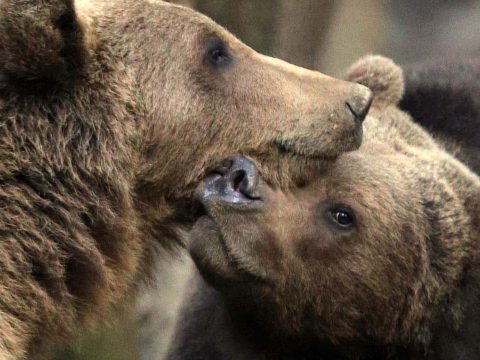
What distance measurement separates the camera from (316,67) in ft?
31.9

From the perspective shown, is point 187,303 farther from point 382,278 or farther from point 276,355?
point 382,278

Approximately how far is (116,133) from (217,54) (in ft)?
2.22

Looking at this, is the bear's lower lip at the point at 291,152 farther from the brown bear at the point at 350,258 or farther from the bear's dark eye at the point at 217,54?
the bear's dark eye at the point at 217,54

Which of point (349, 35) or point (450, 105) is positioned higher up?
point (450, 105)

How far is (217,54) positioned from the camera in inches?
188

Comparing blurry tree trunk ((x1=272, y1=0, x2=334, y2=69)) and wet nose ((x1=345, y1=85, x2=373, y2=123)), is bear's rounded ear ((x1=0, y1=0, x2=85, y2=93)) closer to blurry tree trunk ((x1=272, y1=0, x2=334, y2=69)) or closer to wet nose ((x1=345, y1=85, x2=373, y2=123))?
wet nose ((x1=345, y1=85, x2=373, y2=123))

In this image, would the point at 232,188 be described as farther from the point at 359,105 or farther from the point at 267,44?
the point at 267,44

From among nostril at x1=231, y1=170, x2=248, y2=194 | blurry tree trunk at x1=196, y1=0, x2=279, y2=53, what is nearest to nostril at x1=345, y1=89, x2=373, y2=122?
nostril at x1=231, y1=170, x2=248, y2=194

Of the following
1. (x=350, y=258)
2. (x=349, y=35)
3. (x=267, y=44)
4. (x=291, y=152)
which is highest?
(x=291, y=152)

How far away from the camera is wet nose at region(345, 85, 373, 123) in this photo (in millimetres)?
4609

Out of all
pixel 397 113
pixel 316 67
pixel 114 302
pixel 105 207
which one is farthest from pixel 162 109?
pixel 316 67

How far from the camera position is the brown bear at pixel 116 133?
4.28m

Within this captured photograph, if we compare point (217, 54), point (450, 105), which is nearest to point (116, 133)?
point (217, 54)

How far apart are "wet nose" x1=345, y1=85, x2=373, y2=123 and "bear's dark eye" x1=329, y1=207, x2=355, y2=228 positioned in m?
0.46
